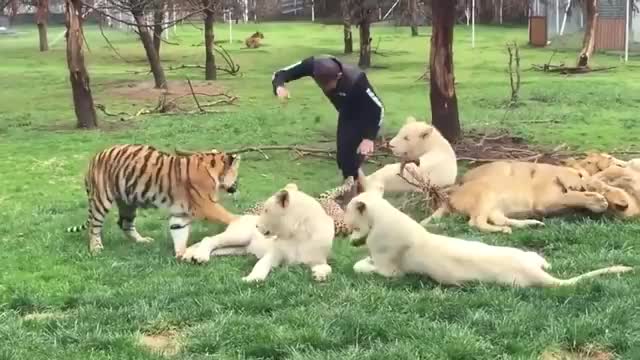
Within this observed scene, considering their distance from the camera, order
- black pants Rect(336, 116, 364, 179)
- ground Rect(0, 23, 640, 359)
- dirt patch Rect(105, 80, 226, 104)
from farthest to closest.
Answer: dirt patch Rect(105, 80, 226, 104) < black pants Rect(336, 116, 364, 179) < ground Rect(0, 23, 640, 359)

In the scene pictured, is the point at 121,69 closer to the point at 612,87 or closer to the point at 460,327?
the point at 612,87

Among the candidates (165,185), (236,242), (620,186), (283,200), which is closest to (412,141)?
(620,186)

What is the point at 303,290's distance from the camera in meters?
6.12

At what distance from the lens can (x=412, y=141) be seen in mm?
9398

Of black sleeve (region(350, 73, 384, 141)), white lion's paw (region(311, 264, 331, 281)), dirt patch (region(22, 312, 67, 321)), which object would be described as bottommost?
dirt patch (region(22, 312, 67, 321))

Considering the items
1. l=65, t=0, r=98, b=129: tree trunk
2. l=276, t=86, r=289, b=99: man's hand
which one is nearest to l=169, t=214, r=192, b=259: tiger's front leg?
l=276, t=86, r=289, b=99: man's hand

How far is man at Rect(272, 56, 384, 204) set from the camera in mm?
8852


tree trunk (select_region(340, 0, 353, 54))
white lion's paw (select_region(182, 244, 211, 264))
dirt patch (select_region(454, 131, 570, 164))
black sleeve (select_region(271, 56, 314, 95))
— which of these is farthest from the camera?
tree trunk (select_region(340, 0, 353, 54))

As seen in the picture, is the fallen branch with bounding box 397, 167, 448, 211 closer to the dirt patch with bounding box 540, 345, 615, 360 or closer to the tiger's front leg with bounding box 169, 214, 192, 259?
the tiger's front leg with bounding box 169, 214, 192, 259

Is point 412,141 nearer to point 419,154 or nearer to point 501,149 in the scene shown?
point 419,154

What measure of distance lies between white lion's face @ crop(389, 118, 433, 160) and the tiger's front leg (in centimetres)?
272

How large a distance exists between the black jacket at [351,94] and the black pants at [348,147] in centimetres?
3

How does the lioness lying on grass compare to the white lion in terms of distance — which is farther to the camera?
the lioness lying on grass

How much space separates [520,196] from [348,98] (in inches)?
75.8
